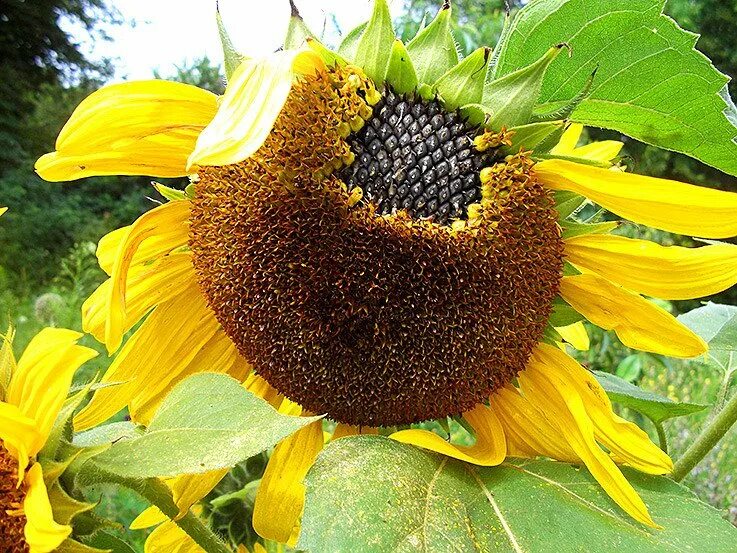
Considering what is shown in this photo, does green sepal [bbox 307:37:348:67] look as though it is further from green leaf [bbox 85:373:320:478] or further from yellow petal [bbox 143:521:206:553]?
yellow petal [bbox 143:521:206:553]

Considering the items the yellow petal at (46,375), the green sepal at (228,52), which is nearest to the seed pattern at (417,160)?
the green sepal at (228,52)

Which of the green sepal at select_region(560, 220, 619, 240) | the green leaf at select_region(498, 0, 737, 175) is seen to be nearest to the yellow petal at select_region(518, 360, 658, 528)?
the green sepal at select_region(560, 220, 619, 240)

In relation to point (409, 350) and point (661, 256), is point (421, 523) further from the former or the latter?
point (661, 256)

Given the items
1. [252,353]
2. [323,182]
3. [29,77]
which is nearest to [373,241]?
[323,182]

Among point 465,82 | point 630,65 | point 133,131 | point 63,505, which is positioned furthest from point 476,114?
point 63,505

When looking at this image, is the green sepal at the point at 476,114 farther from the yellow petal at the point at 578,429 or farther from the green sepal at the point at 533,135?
the yellow petal at the point at 578,429

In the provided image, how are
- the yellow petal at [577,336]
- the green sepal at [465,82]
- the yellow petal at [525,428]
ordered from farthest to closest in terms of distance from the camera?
the yellow petal at [577,336], the yellow petal at [525,428], the green sepal at [465,82]
